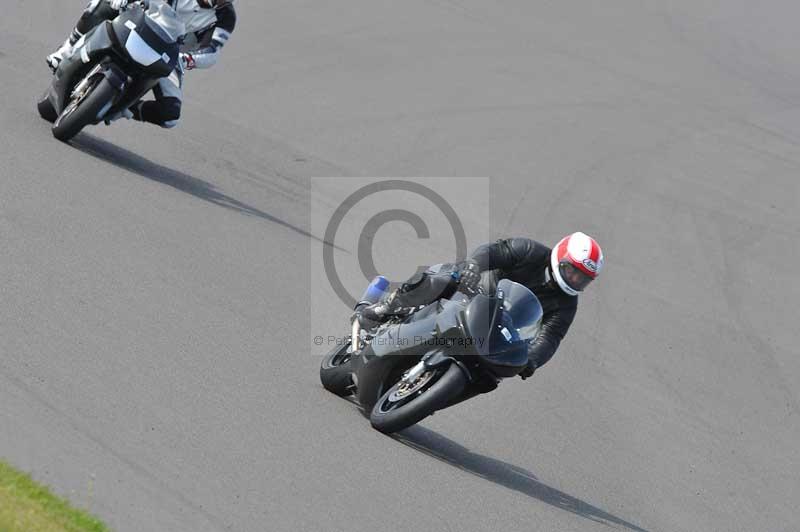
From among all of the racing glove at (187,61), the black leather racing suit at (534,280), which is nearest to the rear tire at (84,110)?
the racing glove at (187,61)

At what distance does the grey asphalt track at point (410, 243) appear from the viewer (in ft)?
20.7

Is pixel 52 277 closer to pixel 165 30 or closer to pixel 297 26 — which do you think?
pixel 165 30

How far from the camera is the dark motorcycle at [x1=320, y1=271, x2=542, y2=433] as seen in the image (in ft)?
23.9

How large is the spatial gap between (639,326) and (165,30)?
4.73 meters

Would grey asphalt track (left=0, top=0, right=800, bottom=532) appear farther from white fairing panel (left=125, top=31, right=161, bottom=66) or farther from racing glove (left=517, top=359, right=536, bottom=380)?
white fairing panel (left=125, top=31, right=161, bottom=66)

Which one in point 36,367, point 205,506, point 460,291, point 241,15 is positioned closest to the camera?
point 205,506

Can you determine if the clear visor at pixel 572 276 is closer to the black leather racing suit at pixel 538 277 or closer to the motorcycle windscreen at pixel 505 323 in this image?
the black leather racing suit at pixel 538 277

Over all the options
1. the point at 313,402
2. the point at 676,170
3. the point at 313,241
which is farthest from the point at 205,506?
the point at 676,170

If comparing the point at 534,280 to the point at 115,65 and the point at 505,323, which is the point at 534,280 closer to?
the point at 505,323

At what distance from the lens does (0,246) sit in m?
8.02

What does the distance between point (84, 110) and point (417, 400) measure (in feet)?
15.1

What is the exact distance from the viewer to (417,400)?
23.9 ft

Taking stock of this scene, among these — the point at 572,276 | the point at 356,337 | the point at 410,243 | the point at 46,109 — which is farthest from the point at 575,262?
the point at 46,109

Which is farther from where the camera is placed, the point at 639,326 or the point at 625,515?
the point at 639,326
